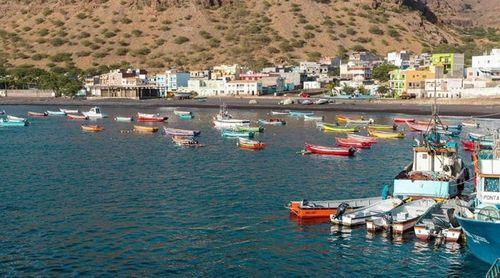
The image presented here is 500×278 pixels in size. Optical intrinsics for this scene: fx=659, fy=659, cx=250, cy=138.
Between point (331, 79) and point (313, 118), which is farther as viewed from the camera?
point (331, 79)

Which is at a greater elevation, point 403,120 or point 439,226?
point 403,120

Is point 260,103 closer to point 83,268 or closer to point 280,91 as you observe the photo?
point 280,91

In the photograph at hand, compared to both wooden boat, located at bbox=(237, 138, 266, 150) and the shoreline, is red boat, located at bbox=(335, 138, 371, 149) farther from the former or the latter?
the shoreline

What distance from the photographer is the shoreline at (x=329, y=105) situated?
110m

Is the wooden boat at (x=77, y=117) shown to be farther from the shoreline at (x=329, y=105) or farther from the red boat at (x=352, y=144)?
the red boat at (x=352, y=144)

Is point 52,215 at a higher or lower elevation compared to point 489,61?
lower

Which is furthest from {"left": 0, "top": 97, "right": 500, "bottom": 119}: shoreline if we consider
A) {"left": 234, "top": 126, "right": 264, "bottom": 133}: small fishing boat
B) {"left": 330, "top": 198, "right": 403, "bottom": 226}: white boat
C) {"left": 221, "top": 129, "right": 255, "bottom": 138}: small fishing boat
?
{"left": 330, "top": 198, "right": 403, "bottom": 226}: white boat

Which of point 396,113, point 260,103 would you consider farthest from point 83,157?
point 260,103

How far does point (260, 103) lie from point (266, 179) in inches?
3376

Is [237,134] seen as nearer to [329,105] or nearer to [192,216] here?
[192,216]

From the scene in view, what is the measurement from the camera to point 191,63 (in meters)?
192

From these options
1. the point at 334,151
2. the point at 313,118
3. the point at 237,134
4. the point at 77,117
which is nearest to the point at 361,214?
the point at 334,151

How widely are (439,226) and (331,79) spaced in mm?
129442

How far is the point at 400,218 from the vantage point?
116 feet
